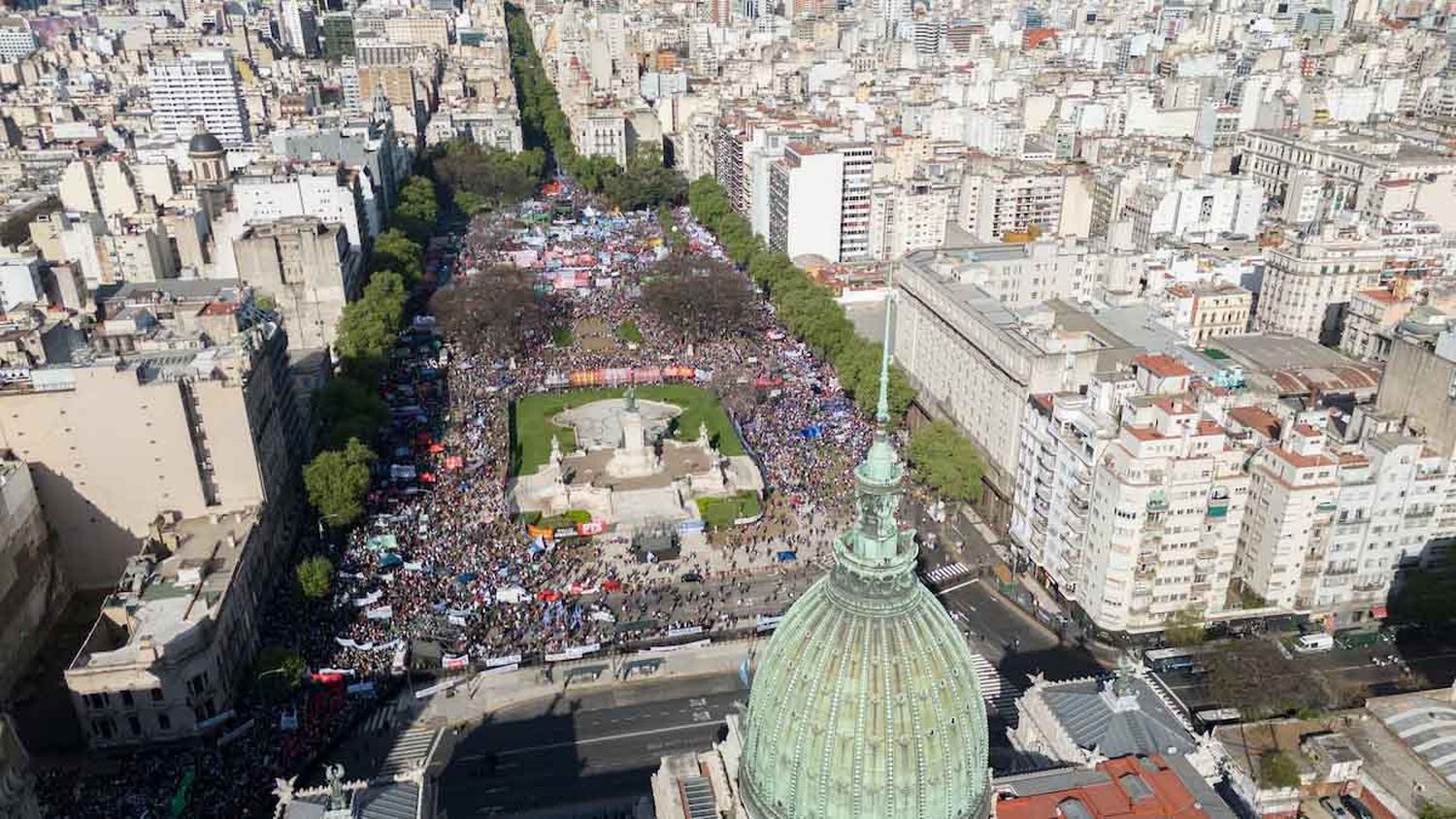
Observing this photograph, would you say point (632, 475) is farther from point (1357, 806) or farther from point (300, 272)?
point (1357, 806)

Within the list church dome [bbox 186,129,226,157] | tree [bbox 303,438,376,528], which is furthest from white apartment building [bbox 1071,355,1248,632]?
church dome [bbox 186,129,226,157]

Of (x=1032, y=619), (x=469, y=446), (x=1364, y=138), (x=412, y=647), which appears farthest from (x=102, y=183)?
(x=1364, y=138)

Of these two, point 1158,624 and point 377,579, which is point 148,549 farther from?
point 1158,624

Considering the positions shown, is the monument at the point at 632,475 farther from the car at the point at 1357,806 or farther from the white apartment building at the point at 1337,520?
the car at the point at 1357,806

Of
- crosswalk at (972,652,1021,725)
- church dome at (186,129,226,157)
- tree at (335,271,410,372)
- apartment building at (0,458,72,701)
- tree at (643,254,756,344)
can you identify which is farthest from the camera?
church dome at (186,129,226,157)

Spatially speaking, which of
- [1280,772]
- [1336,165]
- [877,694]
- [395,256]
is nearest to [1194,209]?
[1336,165]

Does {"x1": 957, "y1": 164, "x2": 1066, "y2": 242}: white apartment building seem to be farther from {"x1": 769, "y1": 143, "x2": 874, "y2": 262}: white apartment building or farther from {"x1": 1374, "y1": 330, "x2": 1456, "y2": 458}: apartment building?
{"x1": 1374, "y1": 330, "x2": 1456, "y2": 458}: apartment building

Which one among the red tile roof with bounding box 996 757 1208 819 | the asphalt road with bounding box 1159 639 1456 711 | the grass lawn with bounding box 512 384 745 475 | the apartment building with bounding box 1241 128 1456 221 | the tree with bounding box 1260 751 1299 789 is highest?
the apartment building with bounding box 1241 128 1456 221
